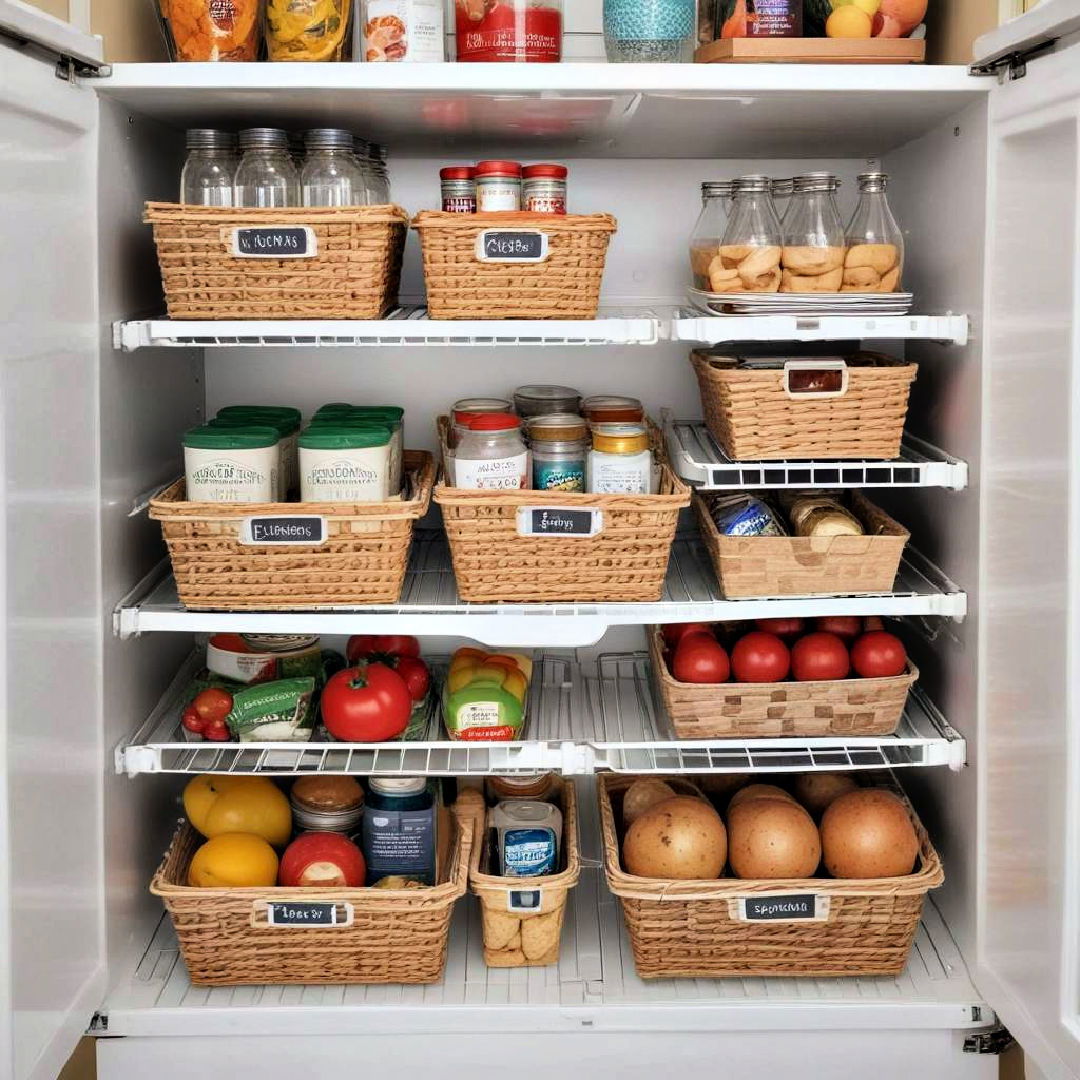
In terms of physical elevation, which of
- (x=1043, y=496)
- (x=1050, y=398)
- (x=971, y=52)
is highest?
(x=971, y=52)

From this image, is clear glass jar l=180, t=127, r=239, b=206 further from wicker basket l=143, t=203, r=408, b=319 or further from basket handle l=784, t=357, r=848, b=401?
basket handle l=784, t=357, r=848, b=401

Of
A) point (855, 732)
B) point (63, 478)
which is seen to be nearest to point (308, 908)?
point (63, 478)

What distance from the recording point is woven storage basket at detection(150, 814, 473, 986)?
175 cm

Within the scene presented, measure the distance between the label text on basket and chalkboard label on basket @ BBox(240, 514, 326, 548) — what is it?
47cm

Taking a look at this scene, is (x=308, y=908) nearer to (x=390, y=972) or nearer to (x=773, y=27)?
(x=390, y=972)

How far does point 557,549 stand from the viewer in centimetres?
176

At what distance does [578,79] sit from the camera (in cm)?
162

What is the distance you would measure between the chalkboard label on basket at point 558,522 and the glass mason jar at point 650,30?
582 millimetres

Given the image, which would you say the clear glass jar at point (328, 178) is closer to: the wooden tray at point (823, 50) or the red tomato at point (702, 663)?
the wooden tray at point (823, 50)

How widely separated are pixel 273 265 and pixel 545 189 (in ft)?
1.19

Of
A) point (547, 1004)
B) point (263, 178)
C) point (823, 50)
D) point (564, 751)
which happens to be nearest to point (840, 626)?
point (564, 751)

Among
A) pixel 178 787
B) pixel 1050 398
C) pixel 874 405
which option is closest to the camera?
pixel 1050 398

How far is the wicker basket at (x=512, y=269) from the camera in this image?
170cm

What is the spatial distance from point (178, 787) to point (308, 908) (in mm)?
477
